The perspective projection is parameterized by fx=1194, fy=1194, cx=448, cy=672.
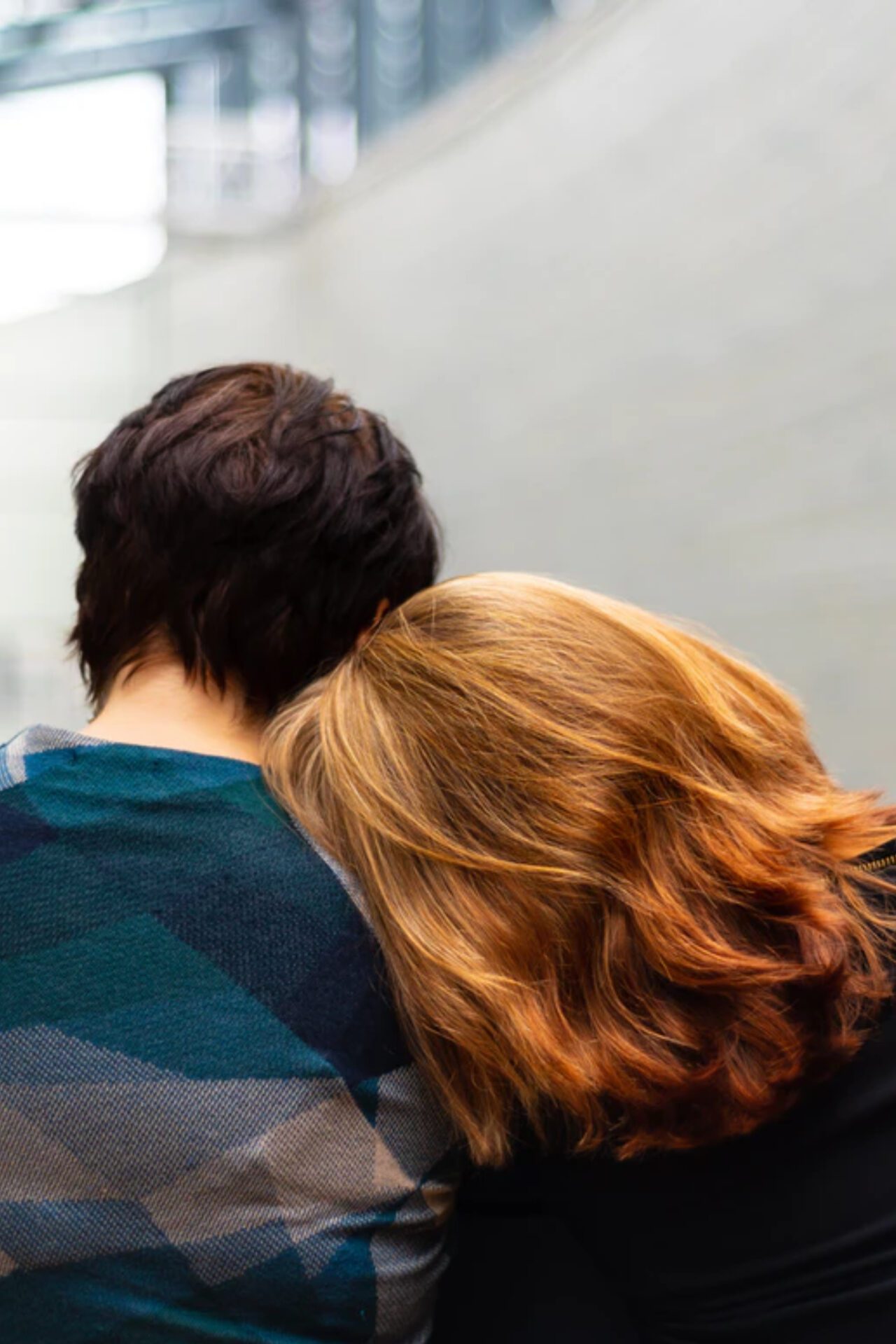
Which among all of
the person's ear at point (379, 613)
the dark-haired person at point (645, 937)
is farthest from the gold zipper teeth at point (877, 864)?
the person's ear at point (379, 613)

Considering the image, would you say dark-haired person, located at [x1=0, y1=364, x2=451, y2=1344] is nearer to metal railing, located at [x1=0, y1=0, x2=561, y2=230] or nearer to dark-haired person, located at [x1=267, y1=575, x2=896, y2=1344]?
dark-haired person, located at [x1=267, y1=575, x2=896, y2=1344]

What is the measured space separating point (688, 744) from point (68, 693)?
24.4 ft

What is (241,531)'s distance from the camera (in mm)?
1171

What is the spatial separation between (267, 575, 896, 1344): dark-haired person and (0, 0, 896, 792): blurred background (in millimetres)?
1778

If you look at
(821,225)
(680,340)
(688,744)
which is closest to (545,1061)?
(688,744)

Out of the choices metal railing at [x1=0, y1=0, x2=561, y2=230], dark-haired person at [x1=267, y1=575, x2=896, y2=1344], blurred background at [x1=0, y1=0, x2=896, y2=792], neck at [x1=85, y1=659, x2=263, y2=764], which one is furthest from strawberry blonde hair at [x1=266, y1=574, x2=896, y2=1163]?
metal railing at [x1=0, y1=0, x2=561, y2=230]

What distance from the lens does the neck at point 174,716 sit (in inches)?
44.6

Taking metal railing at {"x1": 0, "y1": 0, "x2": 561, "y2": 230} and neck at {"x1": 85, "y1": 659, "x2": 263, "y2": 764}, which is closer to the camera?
neck at {"x1": 85, "y1": 659, "x2": 263, "y2": 764}

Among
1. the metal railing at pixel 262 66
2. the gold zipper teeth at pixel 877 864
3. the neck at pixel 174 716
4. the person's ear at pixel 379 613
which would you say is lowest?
the gold zipper teeth at pixel 877 864

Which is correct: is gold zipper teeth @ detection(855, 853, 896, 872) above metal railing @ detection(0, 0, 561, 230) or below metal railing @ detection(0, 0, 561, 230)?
below

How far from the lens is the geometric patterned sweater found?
3.05 feet

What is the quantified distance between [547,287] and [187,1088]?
5.92m

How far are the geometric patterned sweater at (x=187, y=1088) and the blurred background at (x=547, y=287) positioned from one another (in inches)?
67.8

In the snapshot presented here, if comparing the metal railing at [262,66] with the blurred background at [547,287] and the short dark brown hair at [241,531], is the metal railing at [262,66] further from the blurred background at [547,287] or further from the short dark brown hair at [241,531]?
the short dark brown hair at [241,531]
